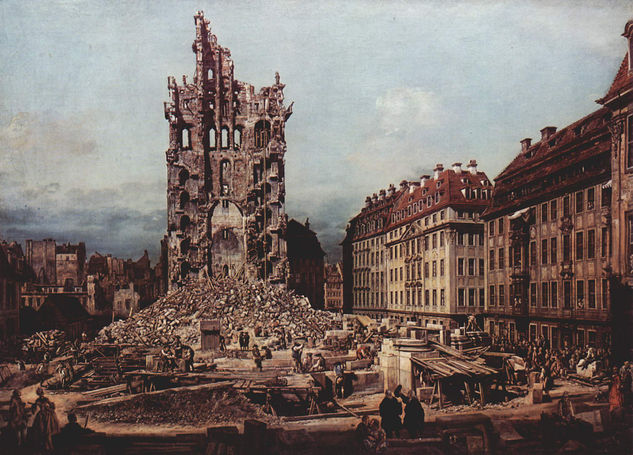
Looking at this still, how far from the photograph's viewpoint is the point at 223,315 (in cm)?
2158

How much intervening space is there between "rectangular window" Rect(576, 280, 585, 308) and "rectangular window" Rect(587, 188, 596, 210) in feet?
5.70

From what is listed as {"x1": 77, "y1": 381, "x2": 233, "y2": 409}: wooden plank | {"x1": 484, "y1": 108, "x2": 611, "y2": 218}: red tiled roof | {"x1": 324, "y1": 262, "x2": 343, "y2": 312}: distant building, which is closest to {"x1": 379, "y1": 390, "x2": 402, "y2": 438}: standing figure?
{"x1": 77, "y1": 381, "x2": 233, "y2": 409}: wooden plank

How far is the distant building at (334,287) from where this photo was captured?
2562cm

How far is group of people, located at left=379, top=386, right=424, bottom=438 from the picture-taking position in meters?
11.5

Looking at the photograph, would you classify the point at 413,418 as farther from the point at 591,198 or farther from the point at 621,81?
the point at 621,81

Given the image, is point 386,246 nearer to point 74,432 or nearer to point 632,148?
point 632,148

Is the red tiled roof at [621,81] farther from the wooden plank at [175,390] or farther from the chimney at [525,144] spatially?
the wooden plank at [175,390]

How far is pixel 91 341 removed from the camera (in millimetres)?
15930

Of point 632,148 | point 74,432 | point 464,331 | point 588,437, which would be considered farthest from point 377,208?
point 74,432

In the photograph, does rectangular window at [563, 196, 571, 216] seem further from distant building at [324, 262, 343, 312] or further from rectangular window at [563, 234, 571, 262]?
distant building at [324, 262, 343, 312]

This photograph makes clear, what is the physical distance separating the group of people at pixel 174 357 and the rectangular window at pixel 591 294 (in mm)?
9401

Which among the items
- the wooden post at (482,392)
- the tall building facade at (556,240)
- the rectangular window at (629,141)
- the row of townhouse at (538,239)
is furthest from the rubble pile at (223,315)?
the rectangular window at (629,141)

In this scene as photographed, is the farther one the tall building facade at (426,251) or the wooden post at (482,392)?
the tall building facade at (426,251)

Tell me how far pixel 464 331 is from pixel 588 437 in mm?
4656
